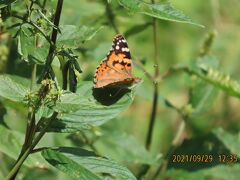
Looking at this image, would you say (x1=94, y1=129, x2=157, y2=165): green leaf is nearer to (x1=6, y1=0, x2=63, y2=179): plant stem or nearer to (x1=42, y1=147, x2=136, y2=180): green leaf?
(x1=42, y1=147, x2=136, y2=180): green leaf

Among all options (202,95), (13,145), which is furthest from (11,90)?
(202,95)

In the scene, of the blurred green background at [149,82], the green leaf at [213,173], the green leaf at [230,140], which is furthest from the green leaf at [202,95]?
the green leaf at [213,173]

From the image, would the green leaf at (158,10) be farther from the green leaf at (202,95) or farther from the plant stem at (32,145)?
the green leaf at (202,95)

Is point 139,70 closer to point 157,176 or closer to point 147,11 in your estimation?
point 157,176

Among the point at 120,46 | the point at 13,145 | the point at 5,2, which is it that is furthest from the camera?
the point at 13,145

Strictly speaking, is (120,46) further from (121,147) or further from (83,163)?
(121,147)

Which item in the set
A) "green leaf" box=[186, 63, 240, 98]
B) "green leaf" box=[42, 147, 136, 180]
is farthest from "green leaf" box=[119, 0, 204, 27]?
"green leaf" box=[186, 63, 240, 98]
